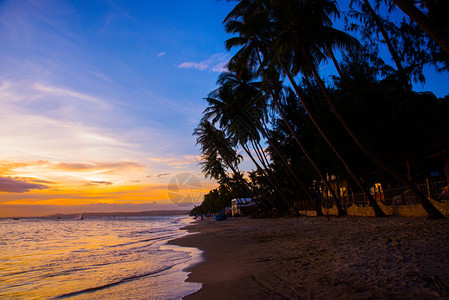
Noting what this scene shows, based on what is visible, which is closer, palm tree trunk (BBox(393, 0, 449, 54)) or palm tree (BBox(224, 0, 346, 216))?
palm tree trunk (BBox(393, 0, 449, 54))

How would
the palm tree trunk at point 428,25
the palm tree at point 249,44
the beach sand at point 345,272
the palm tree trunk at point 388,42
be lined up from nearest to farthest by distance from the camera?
the beach sand at point 345,272 → the palm tree trunk at point 428,25 → the palm tree trunk at point 388,42 → the palm tree at point 249,44

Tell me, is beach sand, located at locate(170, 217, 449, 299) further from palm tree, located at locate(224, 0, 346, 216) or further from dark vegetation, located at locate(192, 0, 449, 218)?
palm tree, located at locate(224, 0, 346, 216)

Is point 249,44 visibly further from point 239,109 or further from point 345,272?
point 345,272

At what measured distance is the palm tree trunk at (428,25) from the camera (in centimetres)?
488

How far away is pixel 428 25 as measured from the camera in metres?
4.94

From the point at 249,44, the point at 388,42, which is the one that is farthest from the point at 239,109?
the point at 388,42

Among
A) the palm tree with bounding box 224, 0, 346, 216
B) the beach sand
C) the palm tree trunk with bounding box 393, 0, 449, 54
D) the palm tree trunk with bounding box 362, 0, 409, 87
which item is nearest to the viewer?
the beach sand

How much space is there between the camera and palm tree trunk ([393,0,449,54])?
4880 millimetres

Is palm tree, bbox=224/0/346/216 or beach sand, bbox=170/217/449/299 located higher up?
palm tree, bbox=224/0/346/216

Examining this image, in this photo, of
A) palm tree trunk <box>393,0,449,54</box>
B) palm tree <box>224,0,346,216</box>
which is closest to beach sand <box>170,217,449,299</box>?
palm tree trunk <box>393,0,449,54</box>

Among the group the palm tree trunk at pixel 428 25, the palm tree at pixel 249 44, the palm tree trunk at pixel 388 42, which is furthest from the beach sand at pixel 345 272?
the palm tree at pixel 249 44

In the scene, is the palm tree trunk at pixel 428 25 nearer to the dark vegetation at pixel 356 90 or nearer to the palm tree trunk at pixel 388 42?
the dark vegetation at pixel 356 90

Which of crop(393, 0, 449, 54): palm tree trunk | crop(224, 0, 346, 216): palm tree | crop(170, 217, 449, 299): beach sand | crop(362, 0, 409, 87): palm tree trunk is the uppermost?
crop(224, 0, 346, 216): palm tree

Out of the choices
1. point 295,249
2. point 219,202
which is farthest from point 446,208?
point 219,202
